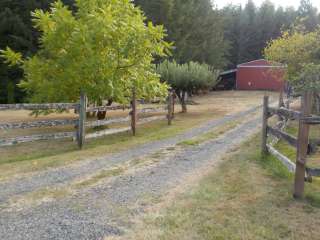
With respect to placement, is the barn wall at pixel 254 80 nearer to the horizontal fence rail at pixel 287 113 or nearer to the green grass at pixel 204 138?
the green grass at pixel 204 138

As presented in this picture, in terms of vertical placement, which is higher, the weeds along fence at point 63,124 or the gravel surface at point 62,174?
the weeds along fence at point 63,124

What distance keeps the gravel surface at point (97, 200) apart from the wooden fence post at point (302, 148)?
1962 mm

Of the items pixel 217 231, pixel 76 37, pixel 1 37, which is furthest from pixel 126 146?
pixel 1 37

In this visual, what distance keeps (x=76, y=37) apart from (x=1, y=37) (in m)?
26.1

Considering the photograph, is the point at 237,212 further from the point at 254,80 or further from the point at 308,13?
the point at 308,13

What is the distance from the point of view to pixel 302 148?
5.66 metres

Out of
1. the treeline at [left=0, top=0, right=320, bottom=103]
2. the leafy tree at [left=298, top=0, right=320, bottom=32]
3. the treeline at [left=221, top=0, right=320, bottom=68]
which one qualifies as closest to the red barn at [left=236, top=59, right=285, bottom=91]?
the treeline at [left=0, top=0, right=320, bottom=103]

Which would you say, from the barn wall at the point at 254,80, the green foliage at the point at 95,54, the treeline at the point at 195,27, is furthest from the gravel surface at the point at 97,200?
the barn wall at the point at 254,80

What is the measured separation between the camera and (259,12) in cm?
6266

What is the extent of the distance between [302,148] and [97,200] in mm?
3125

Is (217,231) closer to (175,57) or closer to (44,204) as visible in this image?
(44,204)

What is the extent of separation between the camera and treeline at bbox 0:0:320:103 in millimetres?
34438

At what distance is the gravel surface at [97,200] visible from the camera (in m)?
4.36

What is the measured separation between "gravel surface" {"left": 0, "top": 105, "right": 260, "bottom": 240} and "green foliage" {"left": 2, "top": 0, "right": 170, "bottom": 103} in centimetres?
426
